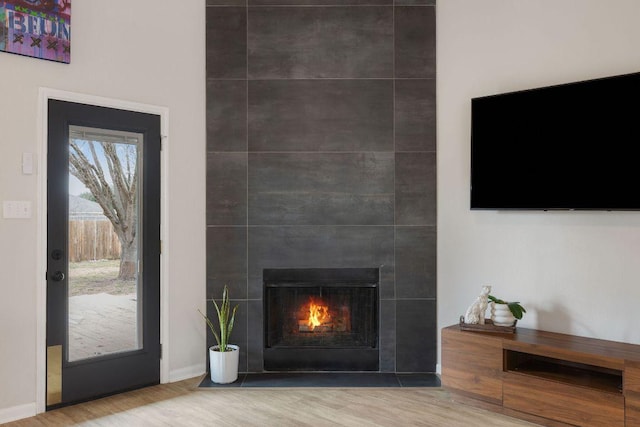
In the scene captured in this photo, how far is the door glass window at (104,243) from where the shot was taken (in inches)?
137

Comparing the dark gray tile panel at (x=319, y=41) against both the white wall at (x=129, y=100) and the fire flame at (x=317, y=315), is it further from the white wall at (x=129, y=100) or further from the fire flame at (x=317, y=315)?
the fire flame at (x=317, y=315)

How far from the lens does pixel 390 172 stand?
413 cm

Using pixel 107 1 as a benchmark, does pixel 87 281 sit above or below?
below

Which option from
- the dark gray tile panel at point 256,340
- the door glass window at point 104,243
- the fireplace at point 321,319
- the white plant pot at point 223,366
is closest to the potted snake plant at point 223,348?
the white plant pot at point 223,366

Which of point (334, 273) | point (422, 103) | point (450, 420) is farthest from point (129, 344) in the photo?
point (422, 103)

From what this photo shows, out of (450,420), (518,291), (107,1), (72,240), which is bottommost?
(450,420)

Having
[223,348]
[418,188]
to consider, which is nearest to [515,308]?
[418,188]

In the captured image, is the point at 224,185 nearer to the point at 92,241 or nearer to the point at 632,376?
the point at 92,241

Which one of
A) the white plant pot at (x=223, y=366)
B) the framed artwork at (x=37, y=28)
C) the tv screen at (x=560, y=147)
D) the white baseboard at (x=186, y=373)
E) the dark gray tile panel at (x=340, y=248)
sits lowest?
the white baseboard at (x=186, y=373)

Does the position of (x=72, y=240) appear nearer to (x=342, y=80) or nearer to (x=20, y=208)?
(x=20, y=208)

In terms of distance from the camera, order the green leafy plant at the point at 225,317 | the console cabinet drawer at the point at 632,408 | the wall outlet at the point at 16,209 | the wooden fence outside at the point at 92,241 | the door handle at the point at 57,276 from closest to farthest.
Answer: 1. the console cabinet drawer at the point at 632,408
2. the wall outlet at the point at 16,209
3. the door handle at the point at 57,276
4. the wooden fence outside at the point at 92,241
5. the green leafy plant at the point at 225,317

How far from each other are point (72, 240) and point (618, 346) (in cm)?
341

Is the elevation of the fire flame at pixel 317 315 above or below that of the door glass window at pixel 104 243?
below

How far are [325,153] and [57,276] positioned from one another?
207 cm
